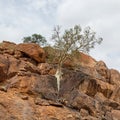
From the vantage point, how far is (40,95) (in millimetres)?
40125

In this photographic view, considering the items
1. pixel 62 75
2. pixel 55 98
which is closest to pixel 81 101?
pixel 55 98

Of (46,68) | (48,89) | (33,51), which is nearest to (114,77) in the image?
(46,68)

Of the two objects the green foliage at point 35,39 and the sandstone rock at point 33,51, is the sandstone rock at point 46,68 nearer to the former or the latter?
the sandstone rock at point 33,51

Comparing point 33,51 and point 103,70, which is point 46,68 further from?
point 103,70

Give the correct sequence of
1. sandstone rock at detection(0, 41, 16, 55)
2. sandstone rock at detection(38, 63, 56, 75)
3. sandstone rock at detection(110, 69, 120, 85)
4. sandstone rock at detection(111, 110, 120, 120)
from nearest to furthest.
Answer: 1. sandstone rock at detection(111, 110, 120, 120)
2. sandstone rock at detection(38, 63, 56, 75)
3. sandstone rock at detection(0, 41, 16, 55)
4. sandstone rock at detection(110, 69, 120, 85)

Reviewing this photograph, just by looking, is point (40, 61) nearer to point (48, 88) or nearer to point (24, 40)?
point (48, 88)

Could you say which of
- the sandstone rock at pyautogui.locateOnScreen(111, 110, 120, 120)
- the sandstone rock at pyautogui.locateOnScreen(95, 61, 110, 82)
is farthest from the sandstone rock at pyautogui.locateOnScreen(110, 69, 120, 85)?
the sandstone rock at pyautogui.locateOnScreen(111, 110, 120, 120)

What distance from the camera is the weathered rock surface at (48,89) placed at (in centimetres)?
3594

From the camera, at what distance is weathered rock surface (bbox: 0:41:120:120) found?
3594 centimetres

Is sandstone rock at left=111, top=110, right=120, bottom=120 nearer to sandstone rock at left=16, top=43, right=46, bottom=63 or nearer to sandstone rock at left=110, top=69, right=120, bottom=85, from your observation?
sandstone rock at left=110, top=69, right=120, bottom=85

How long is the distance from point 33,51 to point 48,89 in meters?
10.6

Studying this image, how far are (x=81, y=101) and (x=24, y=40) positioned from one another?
99.9ft

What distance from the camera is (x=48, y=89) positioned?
4247cm

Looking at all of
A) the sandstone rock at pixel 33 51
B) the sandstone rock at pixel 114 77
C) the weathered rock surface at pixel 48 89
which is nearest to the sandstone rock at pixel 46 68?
the weathered rock surface at pixel 48 89
